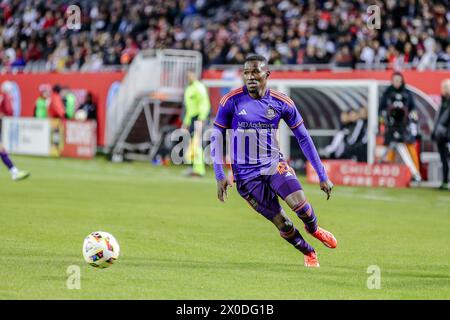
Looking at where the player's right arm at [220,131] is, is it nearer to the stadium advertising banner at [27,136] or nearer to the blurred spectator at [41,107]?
the stadium advertising banner at [27,136]

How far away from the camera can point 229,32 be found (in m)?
32.8

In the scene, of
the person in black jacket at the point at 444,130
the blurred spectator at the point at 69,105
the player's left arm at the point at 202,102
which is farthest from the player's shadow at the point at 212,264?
the blurred spectator at the point at 69,105

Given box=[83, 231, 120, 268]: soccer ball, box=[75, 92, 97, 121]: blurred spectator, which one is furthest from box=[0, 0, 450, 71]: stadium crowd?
box=[83, 231, 120, 268]: soccer ball

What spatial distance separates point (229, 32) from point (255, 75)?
73.4 ft

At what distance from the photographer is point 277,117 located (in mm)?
10930

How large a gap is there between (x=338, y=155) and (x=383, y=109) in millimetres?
2337

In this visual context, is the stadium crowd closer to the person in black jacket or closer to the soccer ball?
the person in black jacket

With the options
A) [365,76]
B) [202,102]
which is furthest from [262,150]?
[365,76]

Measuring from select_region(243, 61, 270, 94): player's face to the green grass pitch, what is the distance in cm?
193

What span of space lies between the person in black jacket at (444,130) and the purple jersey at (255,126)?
1287 cm

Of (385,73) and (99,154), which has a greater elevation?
(385,73)

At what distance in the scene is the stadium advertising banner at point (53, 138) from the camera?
3225 centimetres
